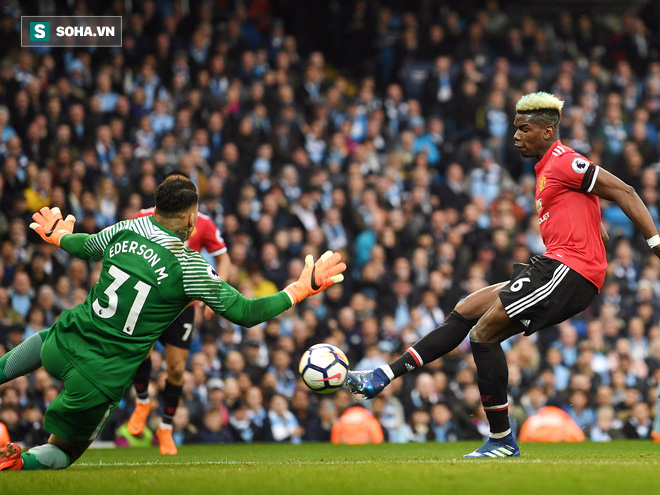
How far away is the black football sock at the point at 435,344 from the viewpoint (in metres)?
7.03

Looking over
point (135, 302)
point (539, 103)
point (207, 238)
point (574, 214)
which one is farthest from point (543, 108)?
point (207, 238)

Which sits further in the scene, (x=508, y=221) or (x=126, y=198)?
(x=508, y=221)

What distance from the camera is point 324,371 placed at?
673cm

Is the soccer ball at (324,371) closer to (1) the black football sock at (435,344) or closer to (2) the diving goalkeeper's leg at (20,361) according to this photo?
(1) the black football sock at (435,344)

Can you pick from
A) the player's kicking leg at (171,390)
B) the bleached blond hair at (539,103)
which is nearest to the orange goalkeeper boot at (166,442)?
the player's kicking leg at (171,390)

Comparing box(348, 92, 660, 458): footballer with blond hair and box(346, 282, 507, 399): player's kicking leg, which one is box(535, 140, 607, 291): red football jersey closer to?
box(348, 92, 660, 458): footballer with blond hair

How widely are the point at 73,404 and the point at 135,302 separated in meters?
0.74

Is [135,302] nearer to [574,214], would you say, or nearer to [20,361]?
[20,361]

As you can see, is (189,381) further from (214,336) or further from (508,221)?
(508,221)

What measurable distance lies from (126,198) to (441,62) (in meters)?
6.55

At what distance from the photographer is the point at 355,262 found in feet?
45.8

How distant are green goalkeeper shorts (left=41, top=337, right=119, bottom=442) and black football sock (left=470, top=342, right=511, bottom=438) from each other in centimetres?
255

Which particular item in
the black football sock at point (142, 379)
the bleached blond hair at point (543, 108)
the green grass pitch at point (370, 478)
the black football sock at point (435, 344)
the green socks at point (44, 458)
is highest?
the bleached blond hair at point (543, 108)

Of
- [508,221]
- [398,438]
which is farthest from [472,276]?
[398,438]
